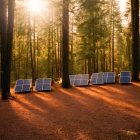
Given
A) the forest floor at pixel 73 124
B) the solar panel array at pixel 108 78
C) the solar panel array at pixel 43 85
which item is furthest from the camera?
the solar panel array at pixel 108 78

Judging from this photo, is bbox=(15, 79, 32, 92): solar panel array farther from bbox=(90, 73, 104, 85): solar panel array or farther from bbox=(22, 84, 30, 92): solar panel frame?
bbox=(90, 73, 104, 85): solar panel array

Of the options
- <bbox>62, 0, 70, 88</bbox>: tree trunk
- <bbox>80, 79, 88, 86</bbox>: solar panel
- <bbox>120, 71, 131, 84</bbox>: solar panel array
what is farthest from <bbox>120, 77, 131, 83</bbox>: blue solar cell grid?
<bbox>62, 0, 70, 88</bbox>: tree trunk

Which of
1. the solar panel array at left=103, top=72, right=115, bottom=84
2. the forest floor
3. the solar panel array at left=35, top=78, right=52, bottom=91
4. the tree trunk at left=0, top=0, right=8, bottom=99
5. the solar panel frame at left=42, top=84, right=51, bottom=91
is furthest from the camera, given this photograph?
the solar panel array at left=103, top=72, right=115, bottom=84

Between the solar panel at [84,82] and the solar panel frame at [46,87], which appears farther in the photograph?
the solar panel at [84,82]

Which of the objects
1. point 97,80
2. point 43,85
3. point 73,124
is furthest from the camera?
point 97,80

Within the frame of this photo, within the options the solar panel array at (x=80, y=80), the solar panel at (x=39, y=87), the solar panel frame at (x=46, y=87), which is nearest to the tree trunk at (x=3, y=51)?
the solar panel at (x=39, y=87)

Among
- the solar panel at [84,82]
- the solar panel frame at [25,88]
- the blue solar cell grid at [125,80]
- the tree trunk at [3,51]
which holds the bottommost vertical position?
the solar panel frame at [25,88]

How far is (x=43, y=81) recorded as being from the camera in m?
13.3

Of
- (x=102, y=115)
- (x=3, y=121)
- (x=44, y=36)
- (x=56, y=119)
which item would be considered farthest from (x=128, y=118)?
(x=44, y=36)

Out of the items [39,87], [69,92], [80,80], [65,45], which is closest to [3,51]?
[39,87]

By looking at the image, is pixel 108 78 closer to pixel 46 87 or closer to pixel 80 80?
pixel 80 80

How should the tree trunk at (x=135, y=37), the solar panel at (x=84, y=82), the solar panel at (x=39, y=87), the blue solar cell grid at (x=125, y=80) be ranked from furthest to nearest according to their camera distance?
the solar panel at (x=84, y=82)
the tree trunk at (x=135, y=37)
the blue solar cell grid at (x=125, y=80)
the solar panel at (x=39, y=87)

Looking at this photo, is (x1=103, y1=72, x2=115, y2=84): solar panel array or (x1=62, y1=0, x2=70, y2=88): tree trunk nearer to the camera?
(x1=62, y1=0, x2=70, y2=88): tree trunk

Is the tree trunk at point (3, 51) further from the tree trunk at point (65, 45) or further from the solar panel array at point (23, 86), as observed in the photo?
the tree trunk at point (65, 45)
